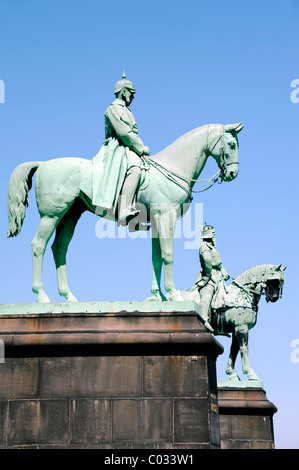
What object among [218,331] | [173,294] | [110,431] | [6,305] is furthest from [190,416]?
[218,331]

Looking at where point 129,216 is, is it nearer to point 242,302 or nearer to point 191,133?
point 191,133

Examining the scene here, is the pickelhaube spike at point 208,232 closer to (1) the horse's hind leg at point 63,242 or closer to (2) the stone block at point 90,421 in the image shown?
(1) the horse's hind leg at point 63,242

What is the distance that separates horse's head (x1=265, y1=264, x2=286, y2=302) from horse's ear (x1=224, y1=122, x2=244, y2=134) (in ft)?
32.5

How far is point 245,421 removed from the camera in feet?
74.8

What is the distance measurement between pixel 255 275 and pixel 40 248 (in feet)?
37.4

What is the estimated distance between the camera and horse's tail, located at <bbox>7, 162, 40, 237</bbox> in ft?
49.2

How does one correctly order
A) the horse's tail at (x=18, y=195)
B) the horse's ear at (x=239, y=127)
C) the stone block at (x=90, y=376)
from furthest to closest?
the horse's ear at (x=239, y=127) → the horse's tail at (x=18, y=195) → the stone block at (x=90, y=376)

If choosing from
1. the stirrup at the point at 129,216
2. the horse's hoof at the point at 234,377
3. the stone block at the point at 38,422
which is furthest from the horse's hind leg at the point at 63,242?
the horse's hoof at the point at 234,377

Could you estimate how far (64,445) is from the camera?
43.2ft

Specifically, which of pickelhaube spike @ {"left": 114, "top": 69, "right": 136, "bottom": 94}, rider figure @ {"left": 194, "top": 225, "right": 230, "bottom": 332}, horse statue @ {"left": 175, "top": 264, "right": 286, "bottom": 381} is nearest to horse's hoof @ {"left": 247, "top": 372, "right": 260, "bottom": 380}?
horse statue @ {"left": 175, "top": 264, "right": 286, "bottom": 381}

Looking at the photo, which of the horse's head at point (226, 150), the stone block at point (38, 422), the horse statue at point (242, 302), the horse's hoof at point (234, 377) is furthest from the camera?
the horse's hoof at point (234, 377)

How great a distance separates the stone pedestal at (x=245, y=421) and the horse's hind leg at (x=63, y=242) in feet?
29.3

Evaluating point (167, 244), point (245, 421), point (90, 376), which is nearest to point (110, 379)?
point (90, 376)

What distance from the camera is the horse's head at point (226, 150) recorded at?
50.6 ft
